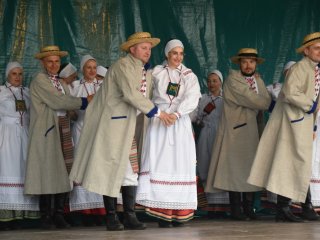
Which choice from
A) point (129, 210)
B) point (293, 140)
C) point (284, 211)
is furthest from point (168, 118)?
point (284, 211)

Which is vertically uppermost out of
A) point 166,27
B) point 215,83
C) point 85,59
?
point 166,27

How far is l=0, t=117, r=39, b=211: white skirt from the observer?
972 centimetres

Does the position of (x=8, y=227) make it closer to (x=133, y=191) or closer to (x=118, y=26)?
(x=133, y=191)

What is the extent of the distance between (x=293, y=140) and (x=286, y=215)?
0.68 m

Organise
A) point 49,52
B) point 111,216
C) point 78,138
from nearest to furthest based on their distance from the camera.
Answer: point 111,216 < point 49,52 < point 78,138

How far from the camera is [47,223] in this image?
31.3ft

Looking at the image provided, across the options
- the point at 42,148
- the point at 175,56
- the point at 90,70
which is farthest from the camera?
the point at 90,70

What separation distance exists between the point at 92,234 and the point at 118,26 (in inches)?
113

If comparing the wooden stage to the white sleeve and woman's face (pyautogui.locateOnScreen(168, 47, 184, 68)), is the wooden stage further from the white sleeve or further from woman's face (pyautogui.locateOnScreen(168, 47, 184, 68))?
woman's face (pyautogui.locateOnScreen(168, 47, 184, 68))

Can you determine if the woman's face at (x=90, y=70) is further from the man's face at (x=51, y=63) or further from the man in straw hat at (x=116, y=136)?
the man in straw hat at (x=116, y=136)

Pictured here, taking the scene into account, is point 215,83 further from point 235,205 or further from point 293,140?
point 293,140

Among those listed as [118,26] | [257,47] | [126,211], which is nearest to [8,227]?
[126,211]

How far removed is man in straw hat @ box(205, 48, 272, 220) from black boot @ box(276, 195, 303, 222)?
23.8 inches

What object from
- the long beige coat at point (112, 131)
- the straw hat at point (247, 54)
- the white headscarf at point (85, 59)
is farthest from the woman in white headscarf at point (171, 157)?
the straw hat at point (247, 54)
